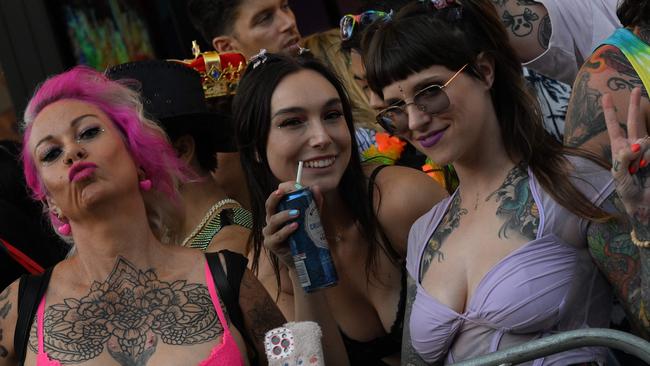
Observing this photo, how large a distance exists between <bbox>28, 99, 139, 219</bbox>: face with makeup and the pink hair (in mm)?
34

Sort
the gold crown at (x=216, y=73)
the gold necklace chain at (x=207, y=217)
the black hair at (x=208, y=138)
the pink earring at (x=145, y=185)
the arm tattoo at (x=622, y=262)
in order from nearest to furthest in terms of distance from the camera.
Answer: the arm tattoo at (x=622, y=262) → the pink earring at (x=145, y=185) → the gold necklace chain at (x=207, y=217) → the black hair at (x=208, y=138) → the gold crown at (x=216, y=73)

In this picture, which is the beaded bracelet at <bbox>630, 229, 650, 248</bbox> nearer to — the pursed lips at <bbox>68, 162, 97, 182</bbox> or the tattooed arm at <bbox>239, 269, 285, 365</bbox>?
the tattooed arm at <bbox>239, 269, 285, 365</bbox>

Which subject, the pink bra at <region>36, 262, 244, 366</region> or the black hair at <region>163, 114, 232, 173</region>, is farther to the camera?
the black hair at <region>163, 114, 232, 173</region>

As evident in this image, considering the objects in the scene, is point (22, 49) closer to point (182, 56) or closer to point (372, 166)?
point (182, 56)

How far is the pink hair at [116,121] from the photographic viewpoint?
3176mm

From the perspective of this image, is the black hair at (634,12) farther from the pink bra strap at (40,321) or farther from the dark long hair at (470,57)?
the pink bra strap at (40,321)

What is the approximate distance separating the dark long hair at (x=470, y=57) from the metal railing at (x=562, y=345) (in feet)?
1.87

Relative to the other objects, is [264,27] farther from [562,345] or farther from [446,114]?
[562,345]

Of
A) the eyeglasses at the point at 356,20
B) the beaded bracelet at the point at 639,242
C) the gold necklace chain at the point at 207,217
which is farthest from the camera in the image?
the gold necklace chain at the point at 207,217

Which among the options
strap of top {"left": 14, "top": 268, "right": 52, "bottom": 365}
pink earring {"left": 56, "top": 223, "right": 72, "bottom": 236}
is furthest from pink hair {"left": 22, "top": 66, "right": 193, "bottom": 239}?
strap of top {"left": 14, "top": 268, "right": 52, "bottom": 365}

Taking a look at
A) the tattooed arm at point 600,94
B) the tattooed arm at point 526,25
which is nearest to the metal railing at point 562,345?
the tattooed arm at point 600,94

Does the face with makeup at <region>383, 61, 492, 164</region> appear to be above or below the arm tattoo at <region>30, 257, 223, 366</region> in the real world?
above

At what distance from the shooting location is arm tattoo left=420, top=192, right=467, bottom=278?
3.04 metres

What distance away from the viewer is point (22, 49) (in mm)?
5562
